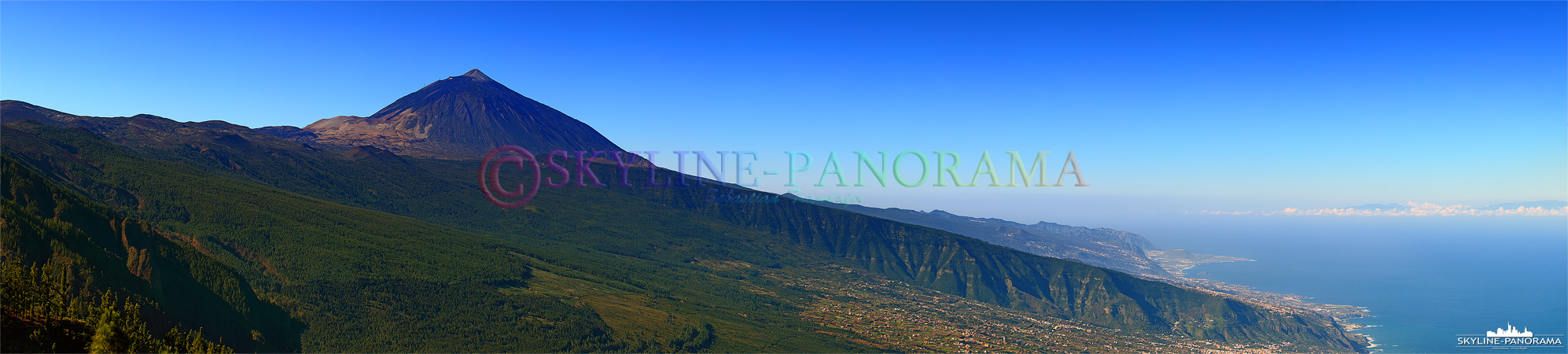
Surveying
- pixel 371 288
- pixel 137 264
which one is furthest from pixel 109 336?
pixel 371 288

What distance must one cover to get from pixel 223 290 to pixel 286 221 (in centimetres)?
6984

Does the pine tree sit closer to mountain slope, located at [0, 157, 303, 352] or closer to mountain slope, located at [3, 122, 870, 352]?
mountain slope, located at [0, 157, 303, 352]

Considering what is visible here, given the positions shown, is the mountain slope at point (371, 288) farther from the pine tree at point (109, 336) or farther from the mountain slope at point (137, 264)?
A: the pine tree at point (109, 336)

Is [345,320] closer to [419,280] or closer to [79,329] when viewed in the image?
[419,280]

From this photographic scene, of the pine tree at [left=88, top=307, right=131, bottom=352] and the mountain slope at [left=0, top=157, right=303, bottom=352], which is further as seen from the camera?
the mountain slope at [left=0, top=157, right=303, bottom=352]

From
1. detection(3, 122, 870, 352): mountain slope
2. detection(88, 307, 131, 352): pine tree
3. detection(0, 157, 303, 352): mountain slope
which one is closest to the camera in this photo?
detection(88, 307, 131, 352): pine tree

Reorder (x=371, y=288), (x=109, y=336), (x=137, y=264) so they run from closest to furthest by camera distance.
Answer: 1. (x=109, y=336)
2. (x=137, y=264)
3. (x=371, y=288)

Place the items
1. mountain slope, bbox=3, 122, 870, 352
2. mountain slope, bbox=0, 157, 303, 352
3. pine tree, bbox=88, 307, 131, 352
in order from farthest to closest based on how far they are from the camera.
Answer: mountain slope, bbox=3, 122, 870, 352, mountain slope, bbox=0, 157, 303, 352, pine tree, bbox=88, 307, 131, 352

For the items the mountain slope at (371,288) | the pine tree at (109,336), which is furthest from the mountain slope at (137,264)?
the pine tree at (109,336)

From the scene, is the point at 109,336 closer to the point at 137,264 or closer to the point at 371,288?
the point at 137,264

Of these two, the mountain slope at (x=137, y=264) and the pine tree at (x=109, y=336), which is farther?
the mountain slope at (x=137, y=264)

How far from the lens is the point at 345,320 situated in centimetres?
15062

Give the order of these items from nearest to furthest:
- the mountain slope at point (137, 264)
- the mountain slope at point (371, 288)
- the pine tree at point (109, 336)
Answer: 1. the pine tree at point (109, 336)
2. the mountain slope at point (137, 264)
3. the mountain slope at point (371, 288)

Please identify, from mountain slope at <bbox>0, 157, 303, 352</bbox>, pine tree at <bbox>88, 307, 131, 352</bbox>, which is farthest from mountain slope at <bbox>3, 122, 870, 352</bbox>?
pine tree at <bbox>88, 307, 131, 352</bbox>
